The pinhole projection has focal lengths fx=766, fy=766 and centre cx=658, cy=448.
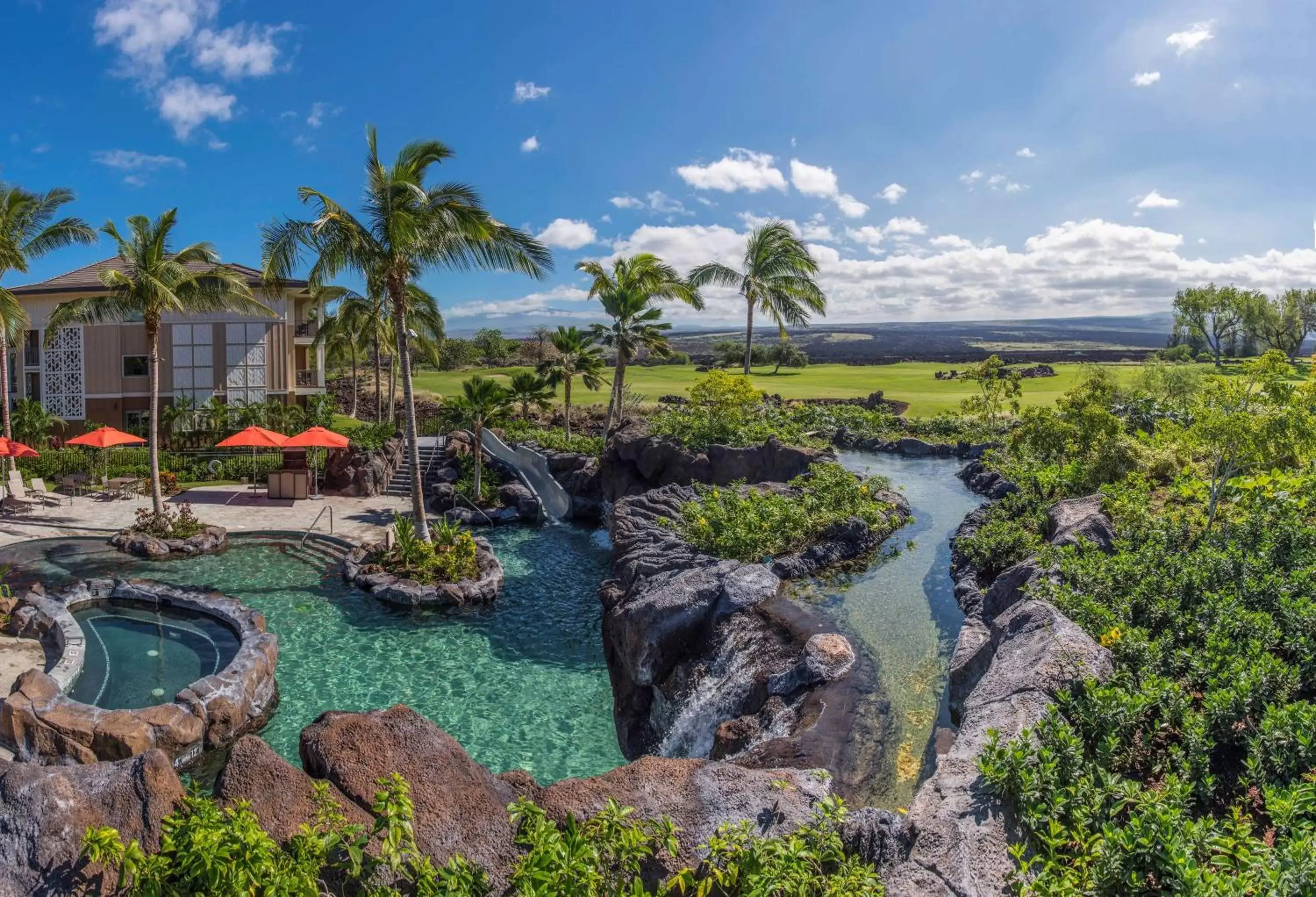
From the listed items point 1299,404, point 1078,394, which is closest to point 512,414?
point 1078,394

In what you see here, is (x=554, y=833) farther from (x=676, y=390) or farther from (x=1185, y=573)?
(x=676, y=390)

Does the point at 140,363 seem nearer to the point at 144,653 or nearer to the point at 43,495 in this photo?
the point at 43,495

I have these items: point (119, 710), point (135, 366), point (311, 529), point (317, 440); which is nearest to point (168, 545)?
point (311, 529)

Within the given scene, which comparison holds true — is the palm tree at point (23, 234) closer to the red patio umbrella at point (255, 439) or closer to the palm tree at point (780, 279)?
the red patio umbrella at point (255, 439)

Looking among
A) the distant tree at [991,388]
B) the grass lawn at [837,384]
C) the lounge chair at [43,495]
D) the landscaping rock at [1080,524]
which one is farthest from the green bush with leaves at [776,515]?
the grass lawn at [837,384]

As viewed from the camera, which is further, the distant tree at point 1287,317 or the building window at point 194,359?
the distant tree at point 1287,317

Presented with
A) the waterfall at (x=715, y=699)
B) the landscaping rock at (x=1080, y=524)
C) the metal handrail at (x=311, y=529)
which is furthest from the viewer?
the metal handrail at (x=311, y=529)
